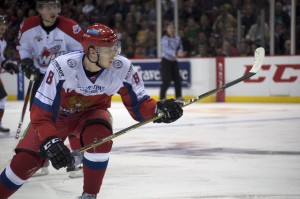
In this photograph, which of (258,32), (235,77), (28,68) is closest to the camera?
(28,68)

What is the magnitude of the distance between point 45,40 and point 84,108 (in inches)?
75.9

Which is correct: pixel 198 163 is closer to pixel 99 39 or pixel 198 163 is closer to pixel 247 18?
pixel 99 39

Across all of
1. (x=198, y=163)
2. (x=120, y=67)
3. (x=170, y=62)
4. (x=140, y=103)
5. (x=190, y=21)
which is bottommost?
(x=170, y=62)

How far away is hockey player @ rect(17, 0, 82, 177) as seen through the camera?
218 inches

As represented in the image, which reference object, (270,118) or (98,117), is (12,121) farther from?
(98,117)

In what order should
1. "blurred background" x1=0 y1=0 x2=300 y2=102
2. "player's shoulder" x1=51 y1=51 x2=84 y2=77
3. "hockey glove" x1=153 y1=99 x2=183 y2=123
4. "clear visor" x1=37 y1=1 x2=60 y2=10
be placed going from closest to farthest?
"player's shoulder" x1=51 y1=51 x2=84 y2=77 < "hockey glove" x1=153 y1=99 x2=183 y2=123 < "clear visor" x1=37 y1=1 x2=60 y2=10 < "blurred background" x1=0 y1=0 x2=300 y2=102

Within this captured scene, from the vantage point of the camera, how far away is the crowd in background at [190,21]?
12.0 m

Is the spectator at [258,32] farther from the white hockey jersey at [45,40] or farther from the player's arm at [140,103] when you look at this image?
the player's arm at [140,103]

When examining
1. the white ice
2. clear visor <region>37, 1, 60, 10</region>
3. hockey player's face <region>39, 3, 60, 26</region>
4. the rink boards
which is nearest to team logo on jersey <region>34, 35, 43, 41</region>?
hockey player's face <region>39, 3, 60, 26</region>

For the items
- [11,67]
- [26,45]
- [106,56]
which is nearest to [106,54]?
[106,56]

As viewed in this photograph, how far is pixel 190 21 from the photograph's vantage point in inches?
509

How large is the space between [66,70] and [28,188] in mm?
1333

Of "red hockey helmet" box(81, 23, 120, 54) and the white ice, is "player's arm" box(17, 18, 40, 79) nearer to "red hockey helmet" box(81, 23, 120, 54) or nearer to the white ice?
the white ice

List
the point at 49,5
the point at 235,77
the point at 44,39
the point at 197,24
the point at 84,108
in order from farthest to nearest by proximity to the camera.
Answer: the point at 197,24
the point at 235,77
the point at 44,39
the point at 49,5
the point at 84,108
